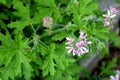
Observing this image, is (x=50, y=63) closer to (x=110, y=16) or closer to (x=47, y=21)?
(x=47, y=21)

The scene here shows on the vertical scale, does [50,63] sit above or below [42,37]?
below

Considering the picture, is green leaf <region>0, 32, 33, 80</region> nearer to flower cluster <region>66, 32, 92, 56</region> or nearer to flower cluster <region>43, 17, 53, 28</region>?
flower cluster <region>43, 17, 53, 28</region>

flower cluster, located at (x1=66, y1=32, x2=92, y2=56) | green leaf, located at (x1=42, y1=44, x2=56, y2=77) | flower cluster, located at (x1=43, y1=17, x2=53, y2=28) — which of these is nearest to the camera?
flower cluster, located at (x1=66, y1=32, x2=92, y2=56)

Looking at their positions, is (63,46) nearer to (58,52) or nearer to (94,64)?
(58,52)

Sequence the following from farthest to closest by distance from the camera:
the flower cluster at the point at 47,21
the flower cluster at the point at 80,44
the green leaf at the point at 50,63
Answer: the green leaf at the point at 50,63, the flower cluster at the point at 47,21, the flower cluster at the point at 80,44

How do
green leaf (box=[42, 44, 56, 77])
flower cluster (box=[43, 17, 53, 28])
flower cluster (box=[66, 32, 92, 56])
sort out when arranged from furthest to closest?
green leaf (box=[42, 44, 56, 77]) < flower cluster (box=[43, 17, 53, 28]) < flower cluster (box=[66, 32, 92, 56])

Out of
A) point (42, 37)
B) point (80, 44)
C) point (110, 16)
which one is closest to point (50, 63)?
point (42, 37)

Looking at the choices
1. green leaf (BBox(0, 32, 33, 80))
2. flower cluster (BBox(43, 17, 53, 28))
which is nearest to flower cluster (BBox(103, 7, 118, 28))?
flower cluster (BBox(43, 17, 53, 28))

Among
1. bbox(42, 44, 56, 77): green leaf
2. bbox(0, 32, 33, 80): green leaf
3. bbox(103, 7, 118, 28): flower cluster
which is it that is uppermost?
bbox(103, 7, 118, 28): flower cluster

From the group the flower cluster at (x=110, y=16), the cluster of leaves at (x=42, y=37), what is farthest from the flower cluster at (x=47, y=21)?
the flower cluster at (x=110, y=16)

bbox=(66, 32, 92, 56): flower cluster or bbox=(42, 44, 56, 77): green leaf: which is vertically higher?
bbox=(66, 32, 92, 56): flower cluster

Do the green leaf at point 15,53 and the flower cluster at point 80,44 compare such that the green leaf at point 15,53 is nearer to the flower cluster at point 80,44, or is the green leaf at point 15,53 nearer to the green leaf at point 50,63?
the green leaf at point 50,63
